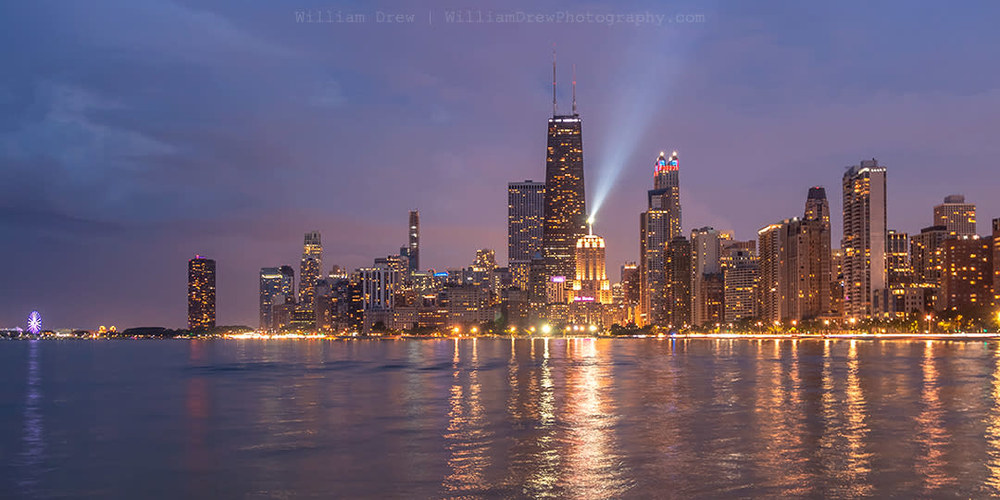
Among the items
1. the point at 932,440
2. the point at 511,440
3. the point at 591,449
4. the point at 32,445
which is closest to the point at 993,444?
the point at 932,440

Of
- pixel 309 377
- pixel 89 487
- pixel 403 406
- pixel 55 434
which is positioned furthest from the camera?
pixel 309 377

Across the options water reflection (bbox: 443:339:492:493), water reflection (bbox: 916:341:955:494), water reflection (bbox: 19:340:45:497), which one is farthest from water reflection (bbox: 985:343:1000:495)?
water reflection (bbox: 19:340:45:497)

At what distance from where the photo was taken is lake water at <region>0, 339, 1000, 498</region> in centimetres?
3497

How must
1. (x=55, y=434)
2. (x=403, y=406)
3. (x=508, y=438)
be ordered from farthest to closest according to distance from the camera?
1. (x=403, y=406)
2. (x=55, y=434)
3. (x=508, y=438)

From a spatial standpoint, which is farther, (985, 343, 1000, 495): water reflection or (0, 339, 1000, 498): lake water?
(0, 339, 1000, 498): lake water

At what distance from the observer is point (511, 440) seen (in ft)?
152

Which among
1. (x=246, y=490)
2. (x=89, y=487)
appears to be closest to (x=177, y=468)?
(x=89, y=487)

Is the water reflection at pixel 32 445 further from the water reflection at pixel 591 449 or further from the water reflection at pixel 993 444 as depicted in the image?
the water reflection at pixel 993 444

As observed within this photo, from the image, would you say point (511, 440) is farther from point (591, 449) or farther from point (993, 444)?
point (993, 444)

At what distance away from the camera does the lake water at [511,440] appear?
35.0 metres

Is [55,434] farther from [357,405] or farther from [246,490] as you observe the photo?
[246,490]

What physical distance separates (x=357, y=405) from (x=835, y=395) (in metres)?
38.8

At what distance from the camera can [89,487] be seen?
120 ft

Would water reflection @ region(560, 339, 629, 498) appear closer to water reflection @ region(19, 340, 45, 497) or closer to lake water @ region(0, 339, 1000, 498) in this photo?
lake water @ region(0, 339, 1000, 498)
